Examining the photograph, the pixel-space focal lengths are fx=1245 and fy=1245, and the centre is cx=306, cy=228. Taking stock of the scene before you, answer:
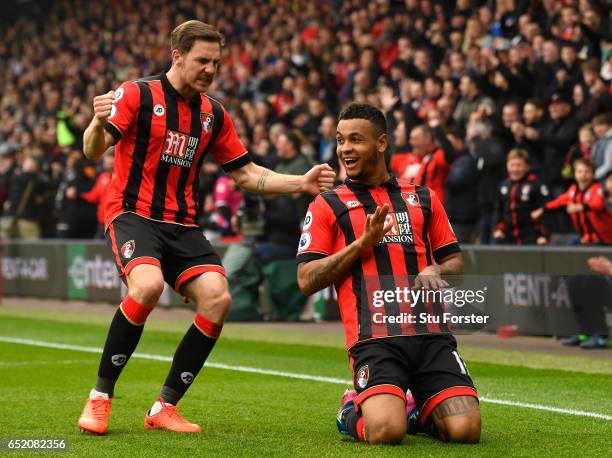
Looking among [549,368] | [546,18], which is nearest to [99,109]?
[549,368]

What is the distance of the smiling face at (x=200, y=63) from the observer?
675cm

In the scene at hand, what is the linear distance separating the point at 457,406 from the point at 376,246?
2.96ft

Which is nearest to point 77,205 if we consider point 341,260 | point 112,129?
point 112,129

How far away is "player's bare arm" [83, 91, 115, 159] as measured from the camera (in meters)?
6.42

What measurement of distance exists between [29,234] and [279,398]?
13.5 m

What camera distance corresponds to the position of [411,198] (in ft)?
21.6

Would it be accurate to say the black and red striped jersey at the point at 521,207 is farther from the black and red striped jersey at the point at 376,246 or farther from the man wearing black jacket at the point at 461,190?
the black and red striped jersey at the point at 376,246

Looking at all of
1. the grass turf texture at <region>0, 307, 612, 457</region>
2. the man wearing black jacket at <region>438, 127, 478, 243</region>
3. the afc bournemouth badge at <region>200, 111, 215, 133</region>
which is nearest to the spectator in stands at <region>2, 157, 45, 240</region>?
the grass turf texture at <region>0, 307, 612, 457</region>

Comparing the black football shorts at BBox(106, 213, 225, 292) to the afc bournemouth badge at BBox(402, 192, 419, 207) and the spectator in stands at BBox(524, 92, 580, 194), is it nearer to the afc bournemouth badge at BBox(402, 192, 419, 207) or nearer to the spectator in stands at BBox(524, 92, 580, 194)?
the afc bournemouth badge at BBox(402, 192, 419, 207)

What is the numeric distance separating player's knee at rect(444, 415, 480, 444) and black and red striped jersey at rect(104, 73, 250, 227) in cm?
185

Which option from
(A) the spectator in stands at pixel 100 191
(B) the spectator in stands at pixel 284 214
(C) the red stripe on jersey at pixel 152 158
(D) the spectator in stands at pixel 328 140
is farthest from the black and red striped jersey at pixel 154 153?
(A) the spectator in stands at pixel 100 191

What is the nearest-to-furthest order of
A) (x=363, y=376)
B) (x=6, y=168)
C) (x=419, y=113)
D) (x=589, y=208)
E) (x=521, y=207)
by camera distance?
(x=363, y=376) < (x=589, y=208) < (x=521, y=207) < (x=419, y=113) < (x=6, y=168)

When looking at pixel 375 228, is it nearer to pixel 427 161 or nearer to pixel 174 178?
pixel 174 178

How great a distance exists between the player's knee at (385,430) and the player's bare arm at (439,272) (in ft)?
2.29
